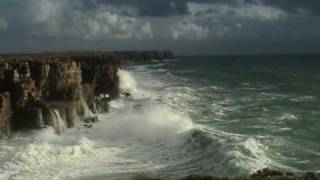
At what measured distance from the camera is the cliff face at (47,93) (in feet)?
95.3

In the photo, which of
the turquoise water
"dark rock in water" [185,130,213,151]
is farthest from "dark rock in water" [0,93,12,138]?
the turquoise water

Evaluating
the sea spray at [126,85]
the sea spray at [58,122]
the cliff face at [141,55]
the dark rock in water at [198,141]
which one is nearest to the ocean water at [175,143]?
the dark rock in water at [198,141]

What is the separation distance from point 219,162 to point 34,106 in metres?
11.2

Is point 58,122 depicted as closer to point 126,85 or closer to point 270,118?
point 270,118

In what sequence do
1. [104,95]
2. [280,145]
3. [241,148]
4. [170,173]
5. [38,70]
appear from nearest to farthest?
[170,173]
[241,148]
[280,145]
[38,70]
[104,95]

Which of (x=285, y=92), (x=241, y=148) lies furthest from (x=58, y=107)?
(x=285, y=92)

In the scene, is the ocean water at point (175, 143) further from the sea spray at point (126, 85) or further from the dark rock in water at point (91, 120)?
the sea spray at point (126, 85)

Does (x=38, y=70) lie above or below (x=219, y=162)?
above

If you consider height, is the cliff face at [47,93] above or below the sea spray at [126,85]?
above

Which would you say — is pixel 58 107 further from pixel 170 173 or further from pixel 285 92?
pixel 285 92

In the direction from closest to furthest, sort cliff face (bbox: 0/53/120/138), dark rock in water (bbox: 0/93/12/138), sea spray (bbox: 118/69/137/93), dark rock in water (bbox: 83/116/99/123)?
dark rock in water (bbox: 0/93/12/138)
cliff face (bbox: 0/53/120/138)
dark rock in water (bbox: 83/116/99/123)
sea spray (bbox: 118/69/137/93)

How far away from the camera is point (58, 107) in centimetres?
3095

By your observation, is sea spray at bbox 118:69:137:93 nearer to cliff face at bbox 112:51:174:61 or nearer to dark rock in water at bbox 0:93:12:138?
dark rock in water at bbox 0:93:12:138

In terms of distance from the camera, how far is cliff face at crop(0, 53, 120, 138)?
29.0 metres
